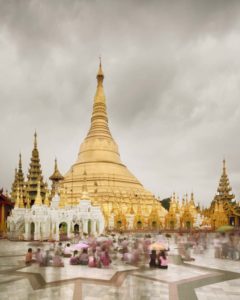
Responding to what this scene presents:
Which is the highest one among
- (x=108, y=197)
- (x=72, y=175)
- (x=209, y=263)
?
(x=72, y=175)

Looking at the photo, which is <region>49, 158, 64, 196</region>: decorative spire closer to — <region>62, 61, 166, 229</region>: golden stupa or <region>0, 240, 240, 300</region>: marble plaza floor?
<region>62, 61, 166, 229</region>: golden stupa

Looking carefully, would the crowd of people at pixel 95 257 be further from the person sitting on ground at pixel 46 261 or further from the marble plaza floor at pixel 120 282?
the marble plaza floor at pixel 120 282

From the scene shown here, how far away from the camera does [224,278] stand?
509 inches

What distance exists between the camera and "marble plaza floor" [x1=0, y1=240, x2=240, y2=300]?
32.7ft

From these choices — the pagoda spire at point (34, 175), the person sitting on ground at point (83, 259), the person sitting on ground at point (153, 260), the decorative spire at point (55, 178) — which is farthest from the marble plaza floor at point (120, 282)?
the pagoda spire at point (34, 175)

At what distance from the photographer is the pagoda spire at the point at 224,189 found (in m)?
57.8

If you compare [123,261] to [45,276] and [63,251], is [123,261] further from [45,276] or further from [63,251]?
[45,276]

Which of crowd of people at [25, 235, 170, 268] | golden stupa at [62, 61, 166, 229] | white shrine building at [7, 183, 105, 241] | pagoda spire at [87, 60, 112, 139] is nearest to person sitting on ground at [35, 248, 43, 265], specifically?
crowd of people at [25, 235, 170, 268]

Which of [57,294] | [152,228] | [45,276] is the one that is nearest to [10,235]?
[152,228]

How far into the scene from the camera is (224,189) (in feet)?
193

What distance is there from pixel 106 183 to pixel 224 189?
2243 cm

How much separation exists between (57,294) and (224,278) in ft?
21.7

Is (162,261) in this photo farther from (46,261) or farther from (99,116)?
(99,116)

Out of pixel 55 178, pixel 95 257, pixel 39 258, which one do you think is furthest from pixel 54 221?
pixel 95 257
